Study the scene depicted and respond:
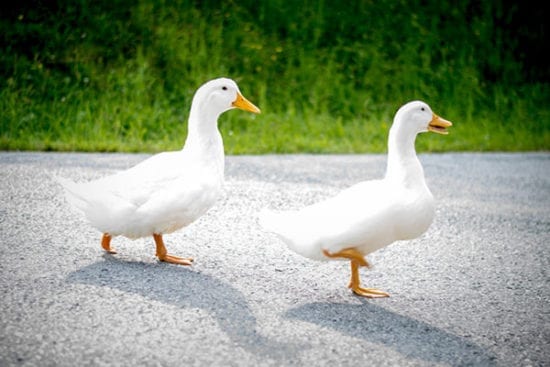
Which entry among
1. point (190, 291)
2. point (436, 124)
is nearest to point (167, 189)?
point (190, 291)

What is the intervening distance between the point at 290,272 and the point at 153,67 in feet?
28.0

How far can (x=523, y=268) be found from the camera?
4.76m

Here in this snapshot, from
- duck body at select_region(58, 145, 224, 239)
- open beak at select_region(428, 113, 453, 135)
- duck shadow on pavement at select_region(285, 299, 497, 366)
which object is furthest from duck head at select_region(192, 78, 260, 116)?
duck shadow on pavement at select_region(285, 299, 497, 366)

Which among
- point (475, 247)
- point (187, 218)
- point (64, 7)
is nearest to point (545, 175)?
point (475, 247)

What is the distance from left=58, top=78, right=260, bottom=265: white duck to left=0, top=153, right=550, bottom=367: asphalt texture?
317mm

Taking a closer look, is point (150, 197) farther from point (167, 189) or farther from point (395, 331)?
point (395, 331)

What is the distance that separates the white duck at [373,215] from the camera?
12.1 feet

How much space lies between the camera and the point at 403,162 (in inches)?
153

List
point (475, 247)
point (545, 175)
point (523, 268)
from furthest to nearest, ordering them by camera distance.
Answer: point (545, 175), point (475, 247), point (523, 268)

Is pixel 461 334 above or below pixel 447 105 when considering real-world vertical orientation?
below

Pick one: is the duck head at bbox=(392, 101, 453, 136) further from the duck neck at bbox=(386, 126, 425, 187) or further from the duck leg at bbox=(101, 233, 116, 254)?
the duck leg at bbox=(101, 233, 116, 254)

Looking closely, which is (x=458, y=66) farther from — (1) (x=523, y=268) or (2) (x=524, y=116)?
(1) (x=523, y=268)

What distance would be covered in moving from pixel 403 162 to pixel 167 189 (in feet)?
4.83

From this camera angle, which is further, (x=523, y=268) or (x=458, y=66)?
(x=458, y=66)
